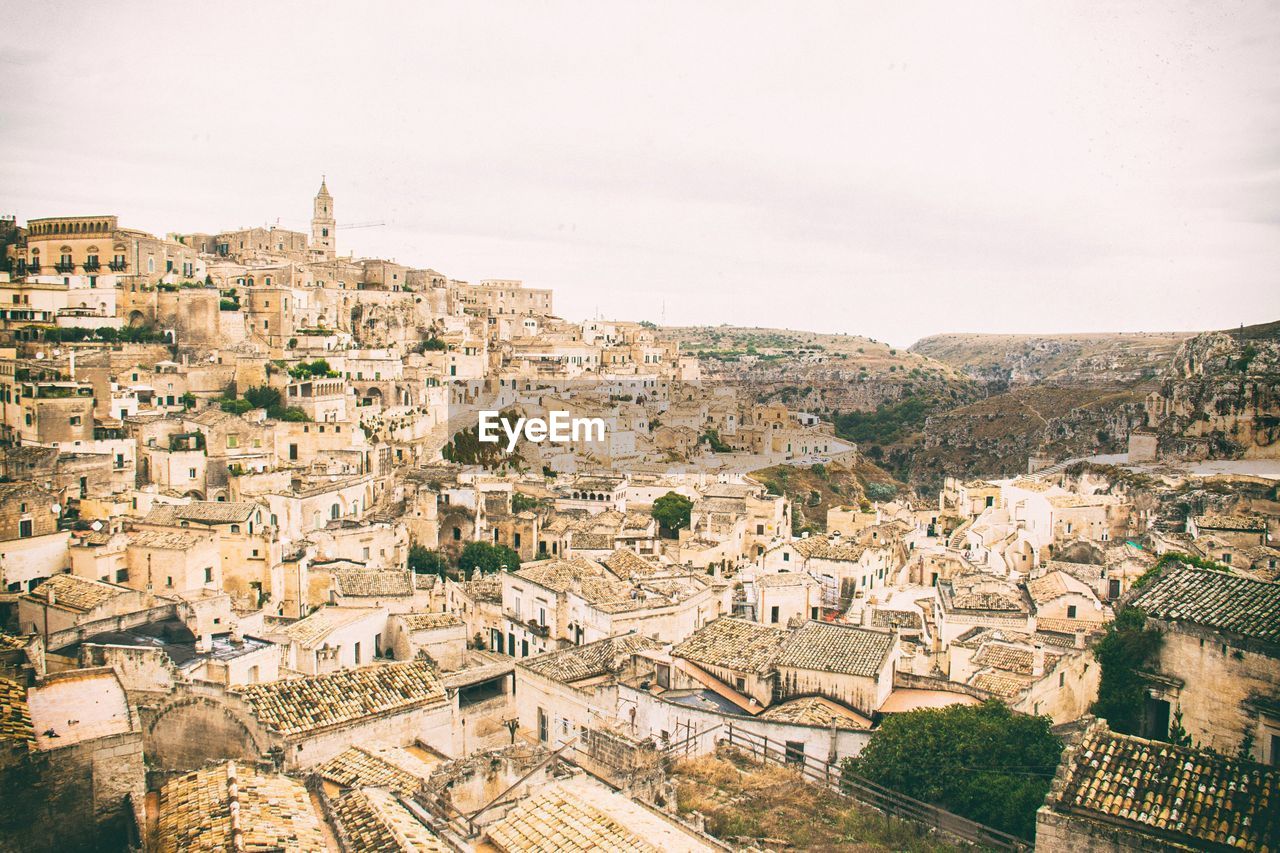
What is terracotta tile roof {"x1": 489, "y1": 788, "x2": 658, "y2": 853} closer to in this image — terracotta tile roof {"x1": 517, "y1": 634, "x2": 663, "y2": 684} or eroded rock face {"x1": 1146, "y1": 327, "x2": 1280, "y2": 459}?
terracotta tile roof {"x1": 517, "y1": 634, "x2": 663, "y2": 684}

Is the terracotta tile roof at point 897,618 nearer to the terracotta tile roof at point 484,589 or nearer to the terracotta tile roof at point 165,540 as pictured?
the terracotta tile roof at point 484,589

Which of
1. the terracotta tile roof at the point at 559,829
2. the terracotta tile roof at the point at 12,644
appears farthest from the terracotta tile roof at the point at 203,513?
the terracotta tile roof at the point at 559,829

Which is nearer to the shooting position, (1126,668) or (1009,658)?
(1126,668)

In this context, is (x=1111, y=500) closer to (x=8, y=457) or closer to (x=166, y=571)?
(x=166, y=571)

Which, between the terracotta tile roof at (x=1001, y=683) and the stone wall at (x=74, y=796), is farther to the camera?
the terracotta tile roof at (x=1001, y=683)

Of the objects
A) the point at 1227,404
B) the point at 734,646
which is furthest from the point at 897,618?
the point at 1227,404

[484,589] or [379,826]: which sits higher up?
[379,826]

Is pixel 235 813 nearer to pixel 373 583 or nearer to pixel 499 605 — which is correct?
pixel 499 605
